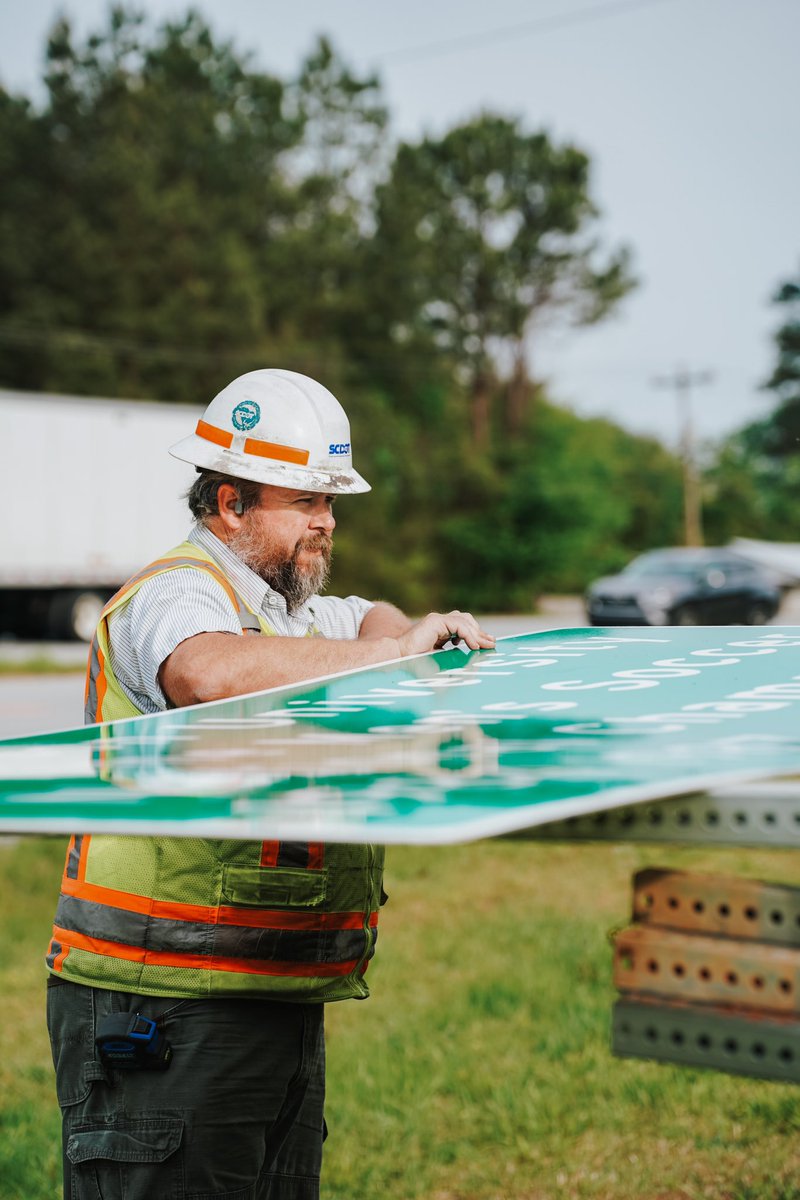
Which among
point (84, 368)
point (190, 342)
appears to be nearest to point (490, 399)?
point (190, 342)

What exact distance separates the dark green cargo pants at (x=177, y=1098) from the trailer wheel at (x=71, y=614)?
80.5ft

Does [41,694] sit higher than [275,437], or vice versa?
[41,694]

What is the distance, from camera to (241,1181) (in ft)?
8.54

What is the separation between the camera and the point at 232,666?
2570 mm

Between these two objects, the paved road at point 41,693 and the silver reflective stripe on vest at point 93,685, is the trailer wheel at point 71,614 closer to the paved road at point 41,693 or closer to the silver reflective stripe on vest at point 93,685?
the paved road at point 41,693

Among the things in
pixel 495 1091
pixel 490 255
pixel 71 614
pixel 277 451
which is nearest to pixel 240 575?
pixel 277 451

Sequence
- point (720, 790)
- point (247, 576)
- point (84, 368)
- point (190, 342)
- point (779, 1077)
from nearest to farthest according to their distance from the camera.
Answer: point (720, 790) < point (779, 1077) < point (247, 576) < point (84, 368) < point (190, 342)

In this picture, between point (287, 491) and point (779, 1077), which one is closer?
point (779, 1077)

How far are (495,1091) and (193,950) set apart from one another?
106 inches

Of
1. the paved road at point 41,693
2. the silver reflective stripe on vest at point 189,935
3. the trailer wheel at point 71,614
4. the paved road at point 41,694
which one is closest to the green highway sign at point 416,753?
the silver reflective stripe on vest at point 189,935

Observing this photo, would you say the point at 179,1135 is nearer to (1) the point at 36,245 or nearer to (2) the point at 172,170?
(1) the point at 36,245

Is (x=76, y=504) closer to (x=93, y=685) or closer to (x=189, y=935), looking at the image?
(x=93, y=685)

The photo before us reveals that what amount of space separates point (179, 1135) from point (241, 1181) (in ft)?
0.60

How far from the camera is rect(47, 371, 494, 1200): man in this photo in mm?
2512
